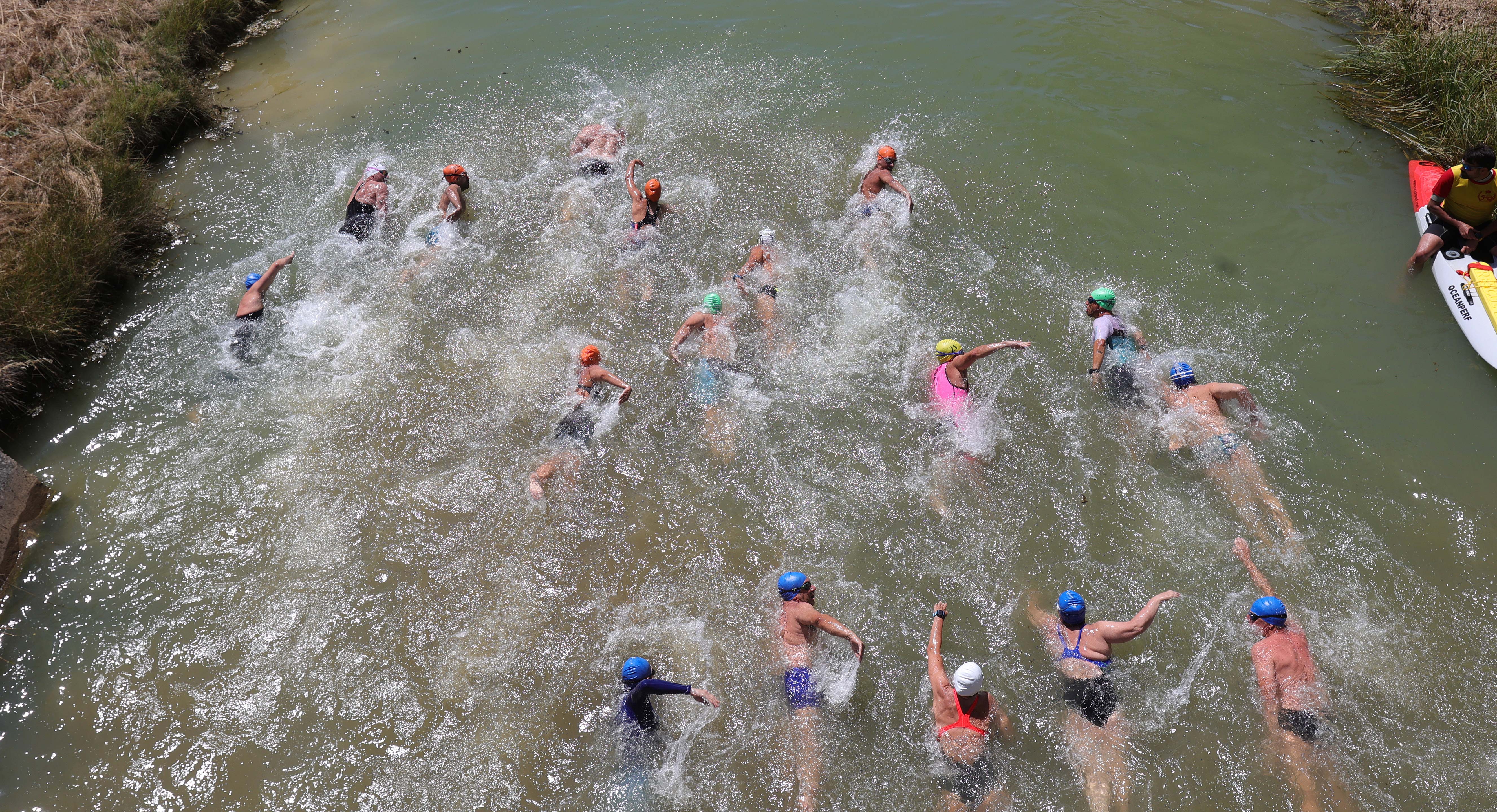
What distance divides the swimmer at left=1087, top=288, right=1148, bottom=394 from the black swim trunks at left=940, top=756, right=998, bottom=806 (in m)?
4.68

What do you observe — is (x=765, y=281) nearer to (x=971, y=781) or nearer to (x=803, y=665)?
(x=803, y=665)

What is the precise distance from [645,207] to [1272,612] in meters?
8.81

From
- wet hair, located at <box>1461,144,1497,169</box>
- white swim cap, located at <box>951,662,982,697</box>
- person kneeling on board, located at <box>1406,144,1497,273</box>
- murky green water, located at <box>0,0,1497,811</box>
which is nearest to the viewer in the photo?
white swim cap, located at <box>951,662,982,697</box>

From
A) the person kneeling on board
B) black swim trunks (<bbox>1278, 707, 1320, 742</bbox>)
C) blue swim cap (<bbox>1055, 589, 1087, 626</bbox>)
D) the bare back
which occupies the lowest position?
black swim trunks (<bbox>1278, 707, 1320, 742</bbox>)

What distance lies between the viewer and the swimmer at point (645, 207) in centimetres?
1137

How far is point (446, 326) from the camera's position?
1051cm

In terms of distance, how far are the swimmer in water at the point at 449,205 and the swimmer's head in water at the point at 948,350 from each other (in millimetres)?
7249

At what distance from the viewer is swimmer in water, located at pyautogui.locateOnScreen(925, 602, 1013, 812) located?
242 inches

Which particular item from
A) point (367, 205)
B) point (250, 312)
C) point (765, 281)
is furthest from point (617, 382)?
point (367, 205)

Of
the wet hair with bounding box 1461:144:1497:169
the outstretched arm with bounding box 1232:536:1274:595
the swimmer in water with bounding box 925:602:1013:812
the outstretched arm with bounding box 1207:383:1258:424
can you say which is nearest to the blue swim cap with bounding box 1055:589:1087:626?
the swimmer in water with bounding box 925:602:1013:812

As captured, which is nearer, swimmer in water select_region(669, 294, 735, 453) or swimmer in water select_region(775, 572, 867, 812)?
swimmer in water select_region(775, 572, 867, 812)

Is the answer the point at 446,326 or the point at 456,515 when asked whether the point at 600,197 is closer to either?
the point at 446,326

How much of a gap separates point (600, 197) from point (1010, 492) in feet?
25.2

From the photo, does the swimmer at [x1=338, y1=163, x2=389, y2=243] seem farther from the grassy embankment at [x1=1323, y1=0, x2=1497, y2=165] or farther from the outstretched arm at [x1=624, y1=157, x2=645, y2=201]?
the grassy embankment at [x1=1323, y1=0, x2=1497, y2=165]
